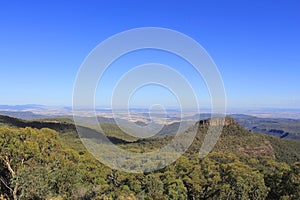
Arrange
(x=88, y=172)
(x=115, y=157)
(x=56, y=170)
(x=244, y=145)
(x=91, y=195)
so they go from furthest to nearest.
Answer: (x=244, y=145), (x=115, y=157), (x=88, y=172), (x=56, y=170), (x=91, y=195)

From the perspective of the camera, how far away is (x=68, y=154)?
102ft

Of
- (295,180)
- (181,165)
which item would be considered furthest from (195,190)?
(295,180)

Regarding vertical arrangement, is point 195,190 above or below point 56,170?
below

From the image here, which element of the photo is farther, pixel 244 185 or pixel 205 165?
pixel 205 165

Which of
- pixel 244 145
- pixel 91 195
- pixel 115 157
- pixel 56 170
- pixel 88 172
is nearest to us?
pixel 91 195

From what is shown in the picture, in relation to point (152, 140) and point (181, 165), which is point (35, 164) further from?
point (152, 140)

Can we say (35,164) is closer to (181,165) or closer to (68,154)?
(68,154)

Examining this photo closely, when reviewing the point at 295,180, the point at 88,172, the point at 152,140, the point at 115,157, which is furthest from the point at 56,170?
the point at 152,140

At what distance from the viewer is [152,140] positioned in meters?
89.7

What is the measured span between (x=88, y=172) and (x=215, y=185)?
12.1 m

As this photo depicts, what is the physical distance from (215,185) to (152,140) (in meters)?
62.9

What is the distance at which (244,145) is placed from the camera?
8969 cm

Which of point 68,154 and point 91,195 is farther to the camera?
point 68,154

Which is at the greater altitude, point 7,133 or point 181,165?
point 7,133
